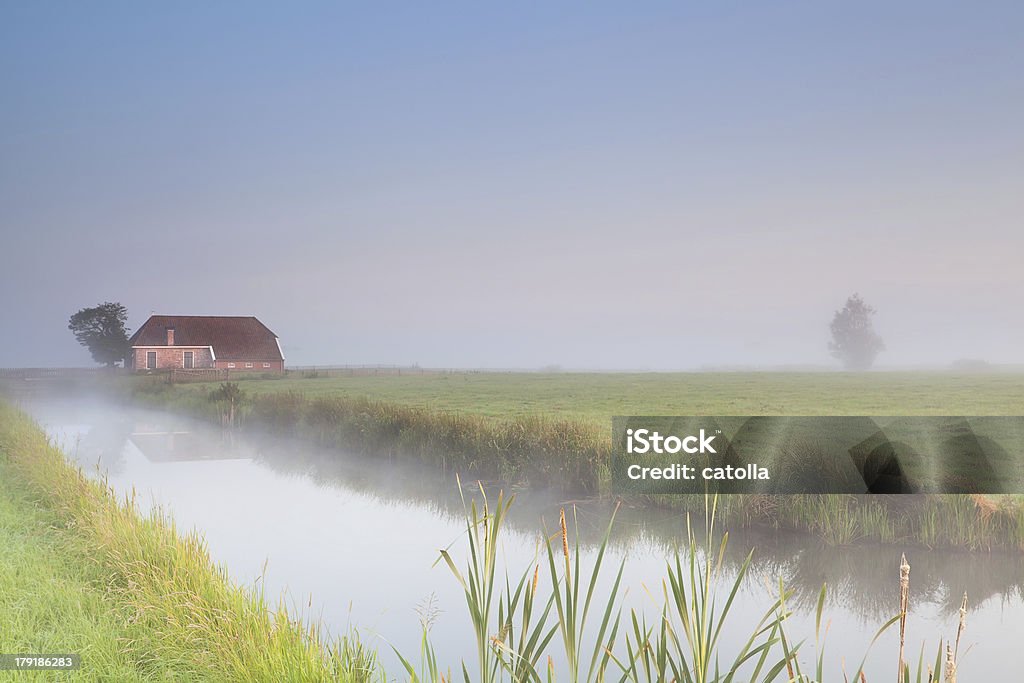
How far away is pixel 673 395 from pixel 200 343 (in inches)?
462

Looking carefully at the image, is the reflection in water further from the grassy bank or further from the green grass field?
the grassy bank

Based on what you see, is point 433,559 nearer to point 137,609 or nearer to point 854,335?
point 137,609

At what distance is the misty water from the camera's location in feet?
22.0

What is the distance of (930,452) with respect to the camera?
10898 mm

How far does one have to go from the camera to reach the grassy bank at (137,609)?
13.8ft

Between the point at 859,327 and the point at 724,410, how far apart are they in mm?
3380

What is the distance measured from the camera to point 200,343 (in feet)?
28.8

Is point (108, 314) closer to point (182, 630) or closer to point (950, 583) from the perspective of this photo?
point (182, 630)

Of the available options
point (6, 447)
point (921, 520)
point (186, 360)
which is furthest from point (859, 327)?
point (6, 447)

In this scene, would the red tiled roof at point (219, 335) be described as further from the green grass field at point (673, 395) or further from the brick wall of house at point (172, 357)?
the green grass field at point (673, 395)

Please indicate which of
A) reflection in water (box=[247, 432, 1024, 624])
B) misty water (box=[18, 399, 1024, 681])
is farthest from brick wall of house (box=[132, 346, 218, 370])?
reflection in water (box=[247, 432, 1024, 624])

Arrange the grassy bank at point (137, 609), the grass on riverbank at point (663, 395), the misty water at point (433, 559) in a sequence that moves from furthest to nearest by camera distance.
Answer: the grass on riverbank at point (663, 395) → the misty water at point (433, 559) → the grassy bank at point (137, 609)
